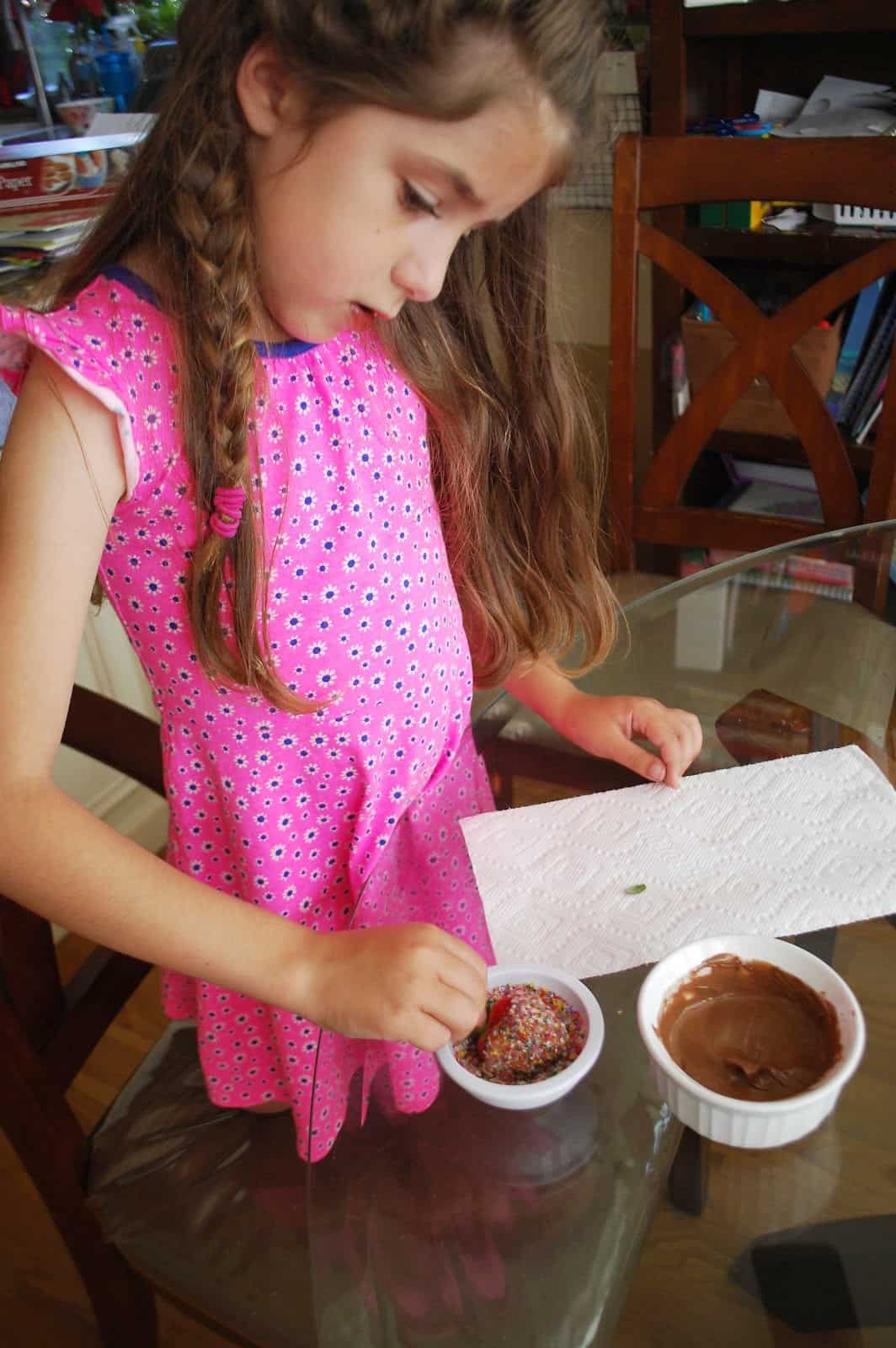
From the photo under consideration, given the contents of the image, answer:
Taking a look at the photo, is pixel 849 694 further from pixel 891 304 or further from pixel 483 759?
pixel 891 304

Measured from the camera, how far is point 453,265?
0.83 metres

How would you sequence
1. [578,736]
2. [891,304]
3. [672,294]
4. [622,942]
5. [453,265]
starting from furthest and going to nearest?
[672,294]
[891,304]
[578,736]
[453,265]
[622,942]

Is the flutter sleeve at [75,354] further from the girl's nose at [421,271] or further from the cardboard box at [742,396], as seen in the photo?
the cardboard box at [742,396]

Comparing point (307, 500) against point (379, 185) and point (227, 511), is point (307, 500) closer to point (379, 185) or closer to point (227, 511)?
point (227, 511)

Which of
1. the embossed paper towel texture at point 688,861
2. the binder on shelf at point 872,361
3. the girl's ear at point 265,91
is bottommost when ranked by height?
the binder on shelf at point 872,361

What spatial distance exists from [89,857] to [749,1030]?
0.39 metres

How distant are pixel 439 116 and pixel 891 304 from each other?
1.41m

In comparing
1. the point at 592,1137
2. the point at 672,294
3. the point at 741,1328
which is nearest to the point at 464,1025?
the point at 592,1137

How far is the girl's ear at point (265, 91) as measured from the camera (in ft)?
1.93

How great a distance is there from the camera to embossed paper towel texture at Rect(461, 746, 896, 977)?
0.73m

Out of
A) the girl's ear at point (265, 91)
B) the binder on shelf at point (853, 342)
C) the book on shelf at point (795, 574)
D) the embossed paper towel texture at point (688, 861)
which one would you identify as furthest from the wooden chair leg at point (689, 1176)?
the binder on shelf at point (853, 342)

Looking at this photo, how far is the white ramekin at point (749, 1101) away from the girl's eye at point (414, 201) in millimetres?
447

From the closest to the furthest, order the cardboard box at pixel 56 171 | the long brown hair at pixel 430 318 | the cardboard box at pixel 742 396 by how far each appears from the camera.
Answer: the long brown hair at pixel 430 318 < the cardboard box at pixel 56 171 < the cardboard box at pixel 742 396

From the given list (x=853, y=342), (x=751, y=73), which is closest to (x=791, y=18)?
(x=751, y=73)
